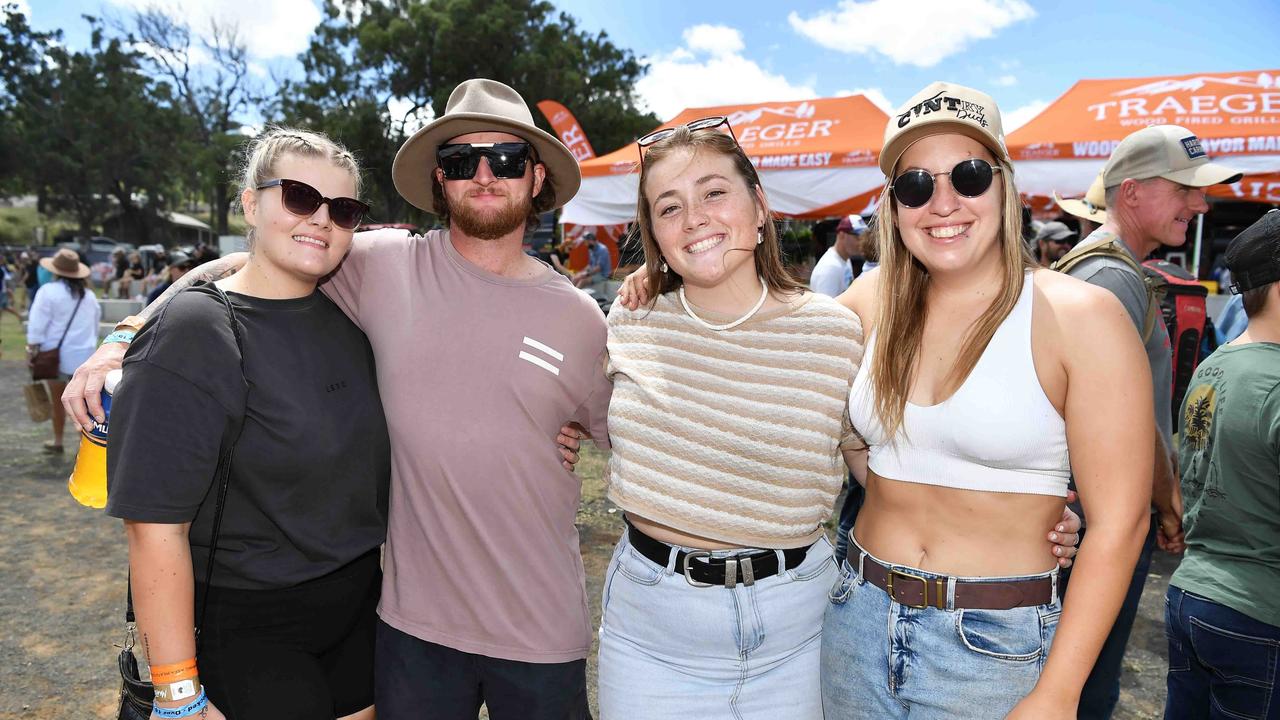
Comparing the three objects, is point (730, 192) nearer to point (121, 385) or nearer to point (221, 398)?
point (221, 398)

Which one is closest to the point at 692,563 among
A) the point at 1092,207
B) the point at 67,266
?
the point at 1092,207

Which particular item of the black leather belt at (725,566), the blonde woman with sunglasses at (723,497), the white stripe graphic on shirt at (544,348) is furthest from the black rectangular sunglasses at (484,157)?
the black leather belt at (725,566)

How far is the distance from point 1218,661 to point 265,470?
275cm

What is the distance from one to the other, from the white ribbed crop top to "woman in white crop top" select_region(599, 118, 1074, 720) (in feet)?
1.04

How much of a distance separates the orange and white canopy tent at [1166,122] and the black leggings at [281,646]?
6.56 meters

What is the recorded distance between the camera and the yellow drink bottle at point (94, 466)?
205 cm

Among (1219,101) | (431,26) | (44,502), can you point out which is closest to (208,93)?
(431,26)

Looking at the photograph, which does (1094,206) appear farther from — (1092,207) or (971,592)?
(971,592)

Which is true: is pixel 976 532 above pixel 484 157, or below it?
below

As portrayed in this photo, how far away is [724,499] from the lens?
1.94 meters

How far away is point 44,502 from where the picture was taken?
21.0ft

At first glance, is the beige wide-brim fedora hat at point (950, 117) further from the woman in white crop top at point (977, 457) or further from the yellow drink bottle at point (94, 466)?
the yellow drink bottle at point (94, 466)

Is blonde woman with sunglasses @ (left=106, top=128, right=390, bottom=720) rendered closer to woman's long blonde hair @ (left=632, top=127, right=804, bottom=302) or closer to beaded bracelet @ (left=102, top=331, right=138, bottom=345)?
beaded bracelet @ (left=102, top=331, right=138, bottom=345)

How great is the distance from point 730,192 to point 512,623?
137 centimetres
